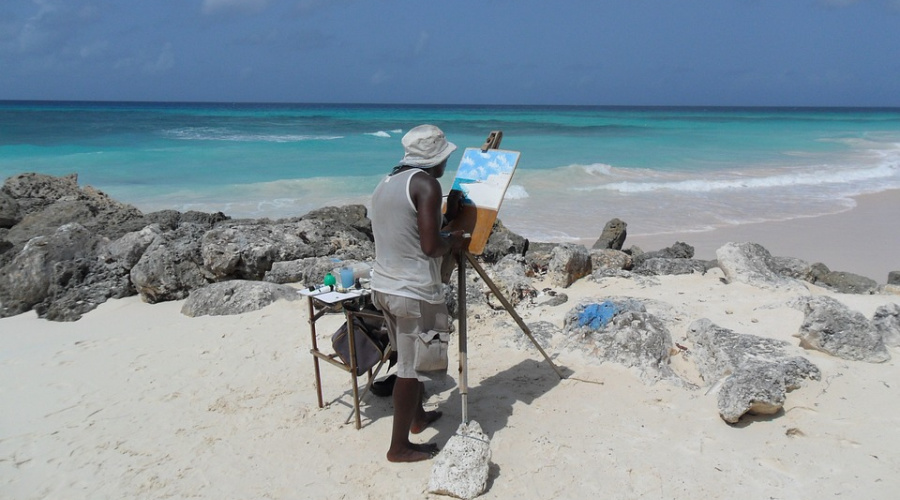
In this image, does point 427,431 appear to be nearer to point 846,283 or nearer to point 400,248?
point 400,248

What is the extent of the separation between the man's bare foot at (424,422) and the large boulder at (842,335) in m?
2.60

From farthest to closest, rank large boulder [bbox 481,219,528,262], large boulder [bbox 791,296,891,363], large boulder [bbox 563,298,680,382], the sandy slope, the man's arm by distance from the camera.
A: large boulder [bbox 481,219,528,262] → large boulder [bbox 563,298,680,382] → large boulder [bbox 791,296,891,363] → the sandy slope → the man's arm

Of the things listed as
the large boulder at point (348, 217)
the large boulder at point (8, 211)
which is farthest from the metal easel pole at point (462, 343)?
the large boulder at point (8, 211)

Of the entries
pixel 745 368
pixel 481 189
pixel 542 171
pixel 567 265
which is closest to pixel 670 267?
pixel 567 265

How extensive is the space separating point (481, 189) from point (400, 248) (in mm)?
635

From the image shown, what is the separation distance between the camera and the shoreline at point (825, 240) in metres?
8.89

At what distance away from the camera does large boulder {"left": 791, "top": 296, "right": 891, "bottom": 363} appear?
13.2 feet

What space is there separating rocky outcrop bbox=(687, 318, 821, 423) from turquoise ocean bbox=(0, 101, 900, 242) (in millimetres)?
6220

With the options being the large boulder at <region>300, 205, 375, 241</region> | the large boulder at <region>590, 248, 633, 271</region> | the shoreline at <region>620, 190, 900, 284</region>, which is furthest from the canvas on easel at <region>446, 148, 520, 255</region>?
the shoreline at <region>620, 190, 900, 284</region>

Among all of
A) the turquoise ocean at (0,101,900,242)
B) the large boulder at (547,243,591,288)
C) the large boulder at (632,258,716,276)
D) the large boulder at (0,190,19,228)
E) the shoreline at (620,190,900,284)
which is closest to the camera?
the large boulder at (547,243,591,288)

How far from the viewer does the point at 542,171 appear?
19531 mm

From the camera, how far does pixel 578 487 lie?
10.2 ft

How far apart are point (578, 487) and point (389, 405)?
141cm

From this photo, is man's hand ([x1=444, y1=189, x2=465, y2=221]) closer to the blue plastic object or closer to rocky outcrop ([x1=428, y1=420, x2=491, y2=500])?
Result: rocky outcrop ([x1=428, y1=420, x2=491, y2=500])
